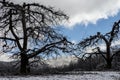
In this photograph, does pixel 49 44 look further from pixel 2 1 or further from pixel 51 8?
pixel 2 1

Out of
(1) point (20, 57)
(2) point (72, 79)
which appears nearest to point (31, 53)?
(1) point (20, 57)

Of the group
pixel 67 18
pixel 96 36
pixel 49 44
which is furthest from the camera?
pixel 96 36

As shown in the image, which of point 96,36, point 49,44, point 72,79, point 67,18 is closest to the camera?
point 72,79

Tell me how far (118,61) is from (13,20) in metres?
21.4

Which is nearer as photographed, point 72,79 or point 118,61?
point 72,79

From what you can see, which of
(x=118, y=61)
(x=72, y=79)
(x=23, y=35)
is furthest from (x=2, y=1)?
(x=118, y=61)

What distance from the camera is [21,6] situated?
99.7 feet

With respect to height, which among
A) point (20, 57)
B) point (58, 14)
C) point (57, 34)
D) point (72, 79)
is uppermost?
point (58, 14)

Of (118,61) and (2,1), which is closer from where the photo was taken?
(2,1)

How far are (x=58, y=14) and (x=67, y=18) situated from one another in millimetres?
1009

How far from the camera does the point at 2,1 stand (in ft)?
98.5

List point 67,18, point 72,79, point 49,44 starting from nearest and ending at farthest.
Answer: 1. point 72,79
2. point 49,44
3. point 67,18

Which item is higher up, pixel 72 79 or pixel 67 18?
pixel 67 18

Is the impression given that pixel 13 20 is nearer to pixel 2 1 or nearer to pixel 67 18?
pixel 2 1
